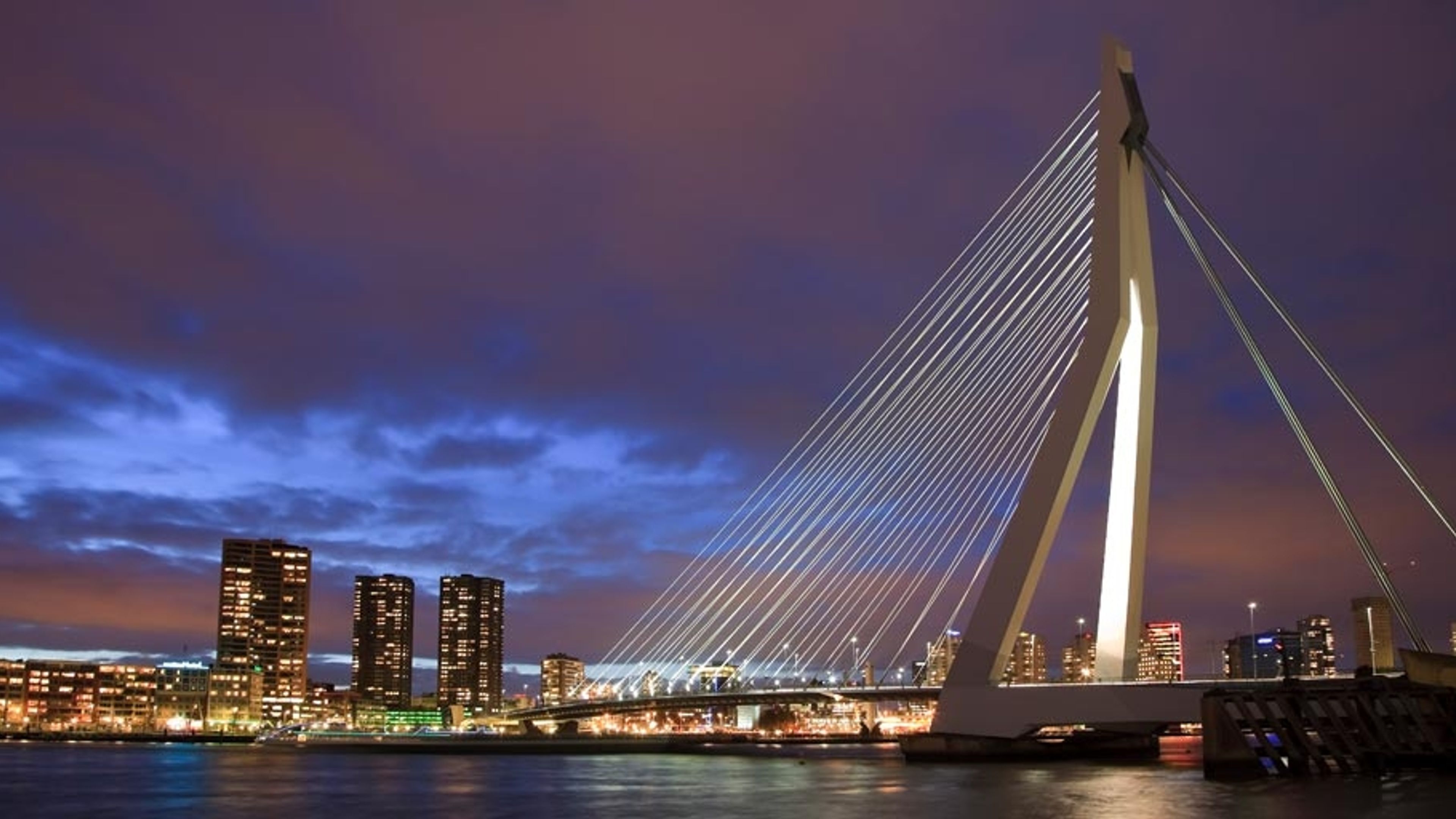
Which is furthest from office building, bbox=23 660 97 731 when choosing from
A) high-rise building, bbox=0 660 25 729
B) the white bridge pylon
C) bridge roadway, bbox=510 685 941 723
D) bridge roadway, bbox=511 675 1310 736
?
the white bridge pylon

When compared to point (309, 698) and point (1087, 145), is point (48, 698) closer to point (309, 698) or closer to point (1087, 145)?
point (309, 698)

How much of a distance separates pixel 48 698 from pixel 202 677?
21.5 metres

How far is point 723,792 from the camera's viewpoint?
31312mm

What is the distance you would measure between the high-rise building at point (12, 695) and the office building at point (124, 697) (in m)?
8.09

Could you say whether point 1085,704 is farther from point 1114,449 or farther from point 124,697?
point 124,697

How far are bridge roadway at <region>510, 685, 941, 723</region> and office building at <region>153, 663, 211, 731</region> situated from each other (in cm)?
10365

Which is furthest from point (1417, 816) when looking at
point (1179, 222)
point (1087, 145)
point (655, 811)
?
point (1087, 145)

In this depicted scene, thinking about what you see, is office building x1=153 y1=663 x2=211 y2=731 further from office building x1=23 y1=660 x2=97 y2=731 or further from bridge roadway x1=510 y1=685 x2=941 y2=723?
bridge roadway x1=510 y1=685 x2=941 y2=723

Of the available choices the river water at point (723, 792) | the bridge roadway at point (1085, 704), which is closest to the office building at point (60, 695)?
the river water at point (723, 792)

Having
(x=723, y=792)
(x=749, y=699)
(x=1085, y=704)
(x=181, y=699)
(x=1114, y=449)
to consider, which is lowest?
(x=723, y=792)

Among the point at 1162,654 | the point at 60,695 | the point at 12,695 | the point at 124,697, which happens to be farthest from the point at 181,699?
the point at 1162,654

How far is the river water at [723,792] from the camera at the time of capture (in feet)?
75.9

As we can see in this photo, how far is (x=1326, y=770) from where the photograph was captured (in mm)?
29516

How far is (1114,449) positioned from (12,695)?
157 meters
